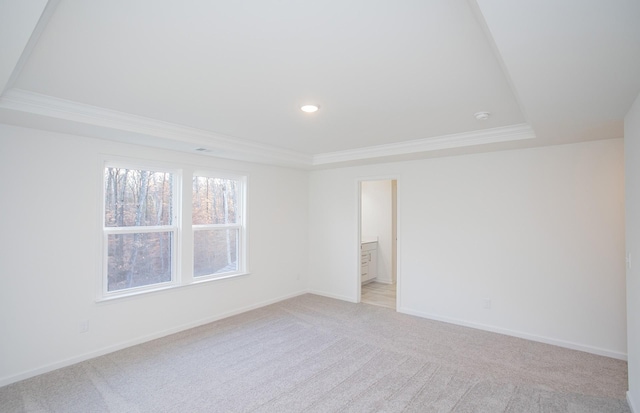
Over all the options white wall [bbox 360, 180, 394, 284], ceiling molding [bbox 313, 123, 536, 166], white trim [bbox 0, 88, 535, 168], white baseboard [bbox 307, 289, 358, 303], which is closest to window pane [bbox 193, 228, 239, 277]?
white trim [bbox 0, 88, 535, 168]

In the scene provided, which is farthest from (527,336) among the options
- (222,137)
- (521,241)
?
(222,137)

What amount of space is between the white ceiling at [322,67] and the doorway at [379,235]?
3.34 metres

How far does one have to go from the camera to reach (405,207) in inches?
193

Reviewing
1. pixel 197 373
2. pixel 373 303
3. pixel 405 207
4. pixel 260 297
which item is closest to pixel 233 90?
pixel 197 373

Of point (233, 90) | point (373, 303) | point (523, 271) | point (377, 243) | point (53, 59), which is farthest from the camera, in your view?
point (377, 243)

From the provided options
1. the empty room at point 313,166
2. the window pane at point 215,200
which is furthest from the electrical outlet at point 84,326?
the window pane at point 215,200

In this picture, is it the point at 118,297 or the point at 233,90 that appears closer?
the point at 233,90

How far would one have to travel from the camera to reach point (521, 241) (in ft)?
12.9

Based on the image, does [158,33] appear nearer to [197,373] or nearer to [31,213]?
[31,213]

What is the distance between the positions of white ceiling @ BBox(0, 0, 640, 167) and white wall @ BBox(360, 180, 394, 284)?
11.0ft

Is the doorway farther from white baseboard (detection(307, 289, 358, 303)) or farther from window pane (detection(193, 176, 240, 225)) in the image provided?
window pane (detection(193, 176, 240, 225))

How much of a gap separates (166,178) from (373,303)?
3.64 m

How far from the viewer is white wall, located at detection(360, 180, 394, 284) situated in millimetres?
6871

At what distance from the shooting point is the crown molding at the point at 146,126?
8.36 ft
